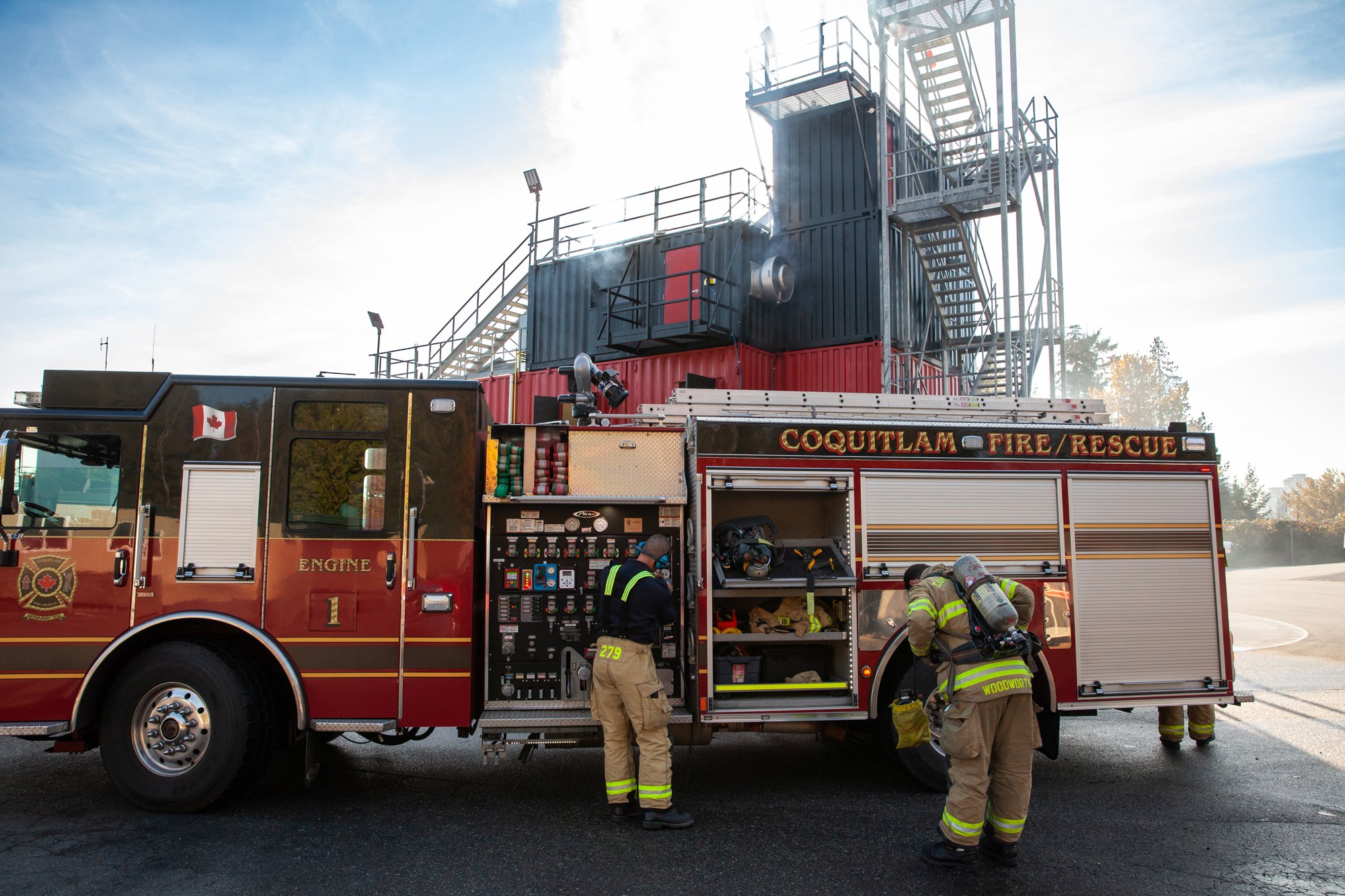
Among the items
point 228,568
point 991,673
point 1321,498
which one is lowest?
point 991,673

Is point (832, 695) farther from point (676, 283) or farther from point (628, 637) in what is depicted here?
point (676, 283)

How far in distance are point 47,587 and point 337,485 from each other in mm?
1995

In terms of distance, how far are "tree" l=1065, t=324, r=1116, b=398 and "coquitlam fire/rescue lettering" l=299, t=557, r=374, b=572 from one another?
1879 inches

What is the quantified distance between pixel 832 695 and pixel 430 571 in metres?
3.07

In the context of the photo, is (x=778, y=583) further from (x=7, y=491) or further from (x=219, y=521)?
(x=7, y=491)

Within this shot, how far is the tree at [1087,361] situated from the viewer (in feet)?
157

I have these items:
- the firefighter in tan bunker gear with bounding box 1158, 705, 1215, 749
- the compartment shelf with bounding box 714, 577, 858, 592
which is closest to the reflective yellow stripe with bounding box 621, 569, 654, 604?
the compartment shelf with bounding box 714, 577, 858, 592

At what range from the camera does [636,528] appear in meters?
6.39

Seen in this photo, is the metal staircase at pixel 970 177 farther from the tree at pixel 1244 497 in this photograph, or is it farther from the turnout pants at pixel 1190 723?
the tree at pixel 1244 497

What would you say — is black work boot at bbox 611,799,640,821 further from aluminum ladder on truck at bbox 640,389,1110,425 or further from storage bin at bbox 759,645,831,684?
aluminum ladder on truck at bbox 640,389,1110,425

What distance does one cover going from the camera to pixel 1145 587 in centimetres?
680

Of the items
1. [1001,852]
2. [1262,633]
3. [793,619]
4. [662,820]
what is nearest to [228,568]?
[662,820]

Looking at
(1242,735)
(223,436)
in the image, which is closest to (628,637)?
(223,436)

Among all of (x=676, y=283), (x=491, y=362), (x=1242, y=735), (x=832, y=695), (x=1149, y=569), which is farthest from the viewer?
(x=491, y=362)
